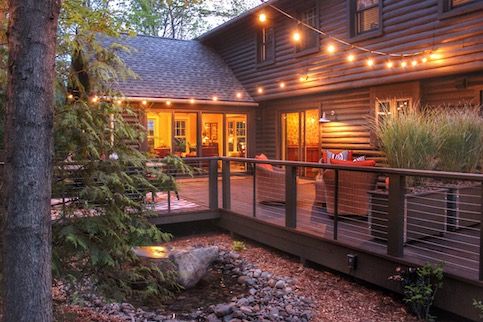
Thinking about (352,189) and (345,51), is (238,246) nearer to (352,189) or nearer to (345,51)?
(352,189)

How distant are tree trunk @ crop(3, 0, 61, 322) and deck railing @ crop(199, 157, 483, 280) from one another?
2.94 meters

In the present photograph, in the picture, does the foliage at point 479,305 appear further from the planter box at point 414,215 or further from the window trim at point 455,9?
the window trim at point 455,9

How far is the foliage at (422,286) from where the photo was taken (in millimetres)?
3471

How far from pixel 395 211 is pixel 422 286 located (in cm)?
69

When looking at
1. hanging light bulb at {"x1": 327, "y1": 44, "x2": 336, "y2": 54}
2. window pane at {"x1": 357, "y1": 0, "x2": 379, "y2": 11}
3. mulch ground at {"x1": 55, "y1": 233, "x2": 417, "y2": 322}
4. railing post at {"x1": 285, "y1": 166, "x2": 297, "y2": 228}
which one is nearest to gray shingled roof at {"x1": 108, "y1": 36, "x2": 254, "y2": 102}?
hanging light bulb at {"x1": 327, "y1": 44, "x2": 336, "y2": 54}

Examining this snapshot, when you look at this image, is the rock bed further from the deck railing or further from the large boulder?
the deck railing

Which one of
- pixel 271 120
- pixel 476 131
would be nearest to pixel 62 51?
pixel 476 131

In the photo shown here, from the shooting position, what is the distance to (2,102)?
258 centimetres

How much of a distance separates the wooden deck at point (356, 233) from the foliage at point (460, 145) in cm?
71

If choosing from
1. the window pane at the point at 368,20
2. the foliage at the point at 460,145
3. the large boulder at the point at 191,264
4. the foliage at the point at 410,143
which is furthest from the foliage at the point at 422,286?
the window pane at the point at 368,20

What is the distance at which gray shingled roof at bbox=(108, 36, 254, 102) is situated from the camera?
11.0 metres

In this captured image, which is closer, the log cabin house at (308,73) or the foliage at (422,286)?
the foliage at (422,286)

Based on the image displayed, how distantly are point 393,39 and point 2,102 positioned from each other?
283 inches

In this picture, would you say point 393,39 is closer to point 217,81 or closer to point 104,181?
point 217,81
